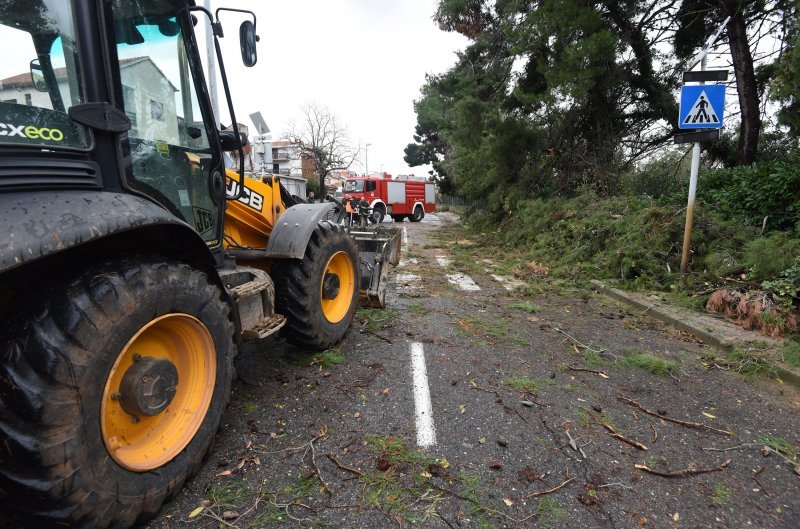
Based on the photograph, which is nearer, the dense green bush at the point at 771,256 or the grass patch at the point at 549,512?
the grass patch at the point at 549,512

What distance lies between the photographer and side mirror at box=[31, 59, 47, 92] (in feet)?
5.86

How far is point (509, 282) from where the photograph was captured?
789 cm

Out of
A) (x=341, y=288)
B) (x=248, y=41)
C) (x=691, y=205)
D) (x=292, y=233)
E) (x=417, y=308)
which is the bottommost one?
(x=417, y=308)

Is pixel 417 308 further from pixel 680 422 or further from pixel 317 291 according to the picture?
pixel 680 422

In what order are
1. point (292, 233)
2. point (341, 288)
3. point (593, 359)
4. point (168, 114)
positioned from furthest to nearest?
point (341, 288) → point (593, 359) → point (292, 233) → point (168, 114)

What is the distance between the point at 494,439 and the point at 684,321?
12.2 ft

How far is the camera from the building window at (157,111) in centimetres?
251

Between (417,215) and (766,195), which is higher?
(766,195)

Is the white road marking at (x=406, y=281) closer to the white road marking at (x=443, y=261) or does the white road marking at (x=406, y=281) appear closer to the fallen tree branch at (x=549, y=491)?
the white road marking at (x=443, y=261)

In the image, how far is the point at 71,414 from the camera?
5.31 feet

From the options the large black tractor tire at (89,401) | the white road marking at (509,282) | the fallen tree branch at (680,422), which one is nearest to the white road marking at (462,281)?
the white road marking at (509,282)

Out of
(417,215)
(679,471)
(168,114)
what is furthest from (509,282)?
(417,215)

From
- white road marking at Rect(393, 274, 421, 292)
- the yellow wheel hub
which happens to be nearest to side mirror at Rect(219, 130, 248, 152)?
the yellow wheel hub

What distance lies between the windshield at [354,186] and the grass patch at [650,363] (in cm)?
2136
